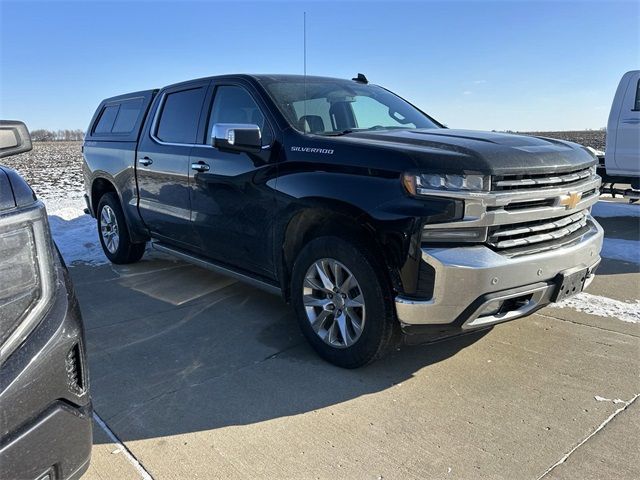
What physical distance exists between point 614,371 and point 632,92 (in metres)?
6.63

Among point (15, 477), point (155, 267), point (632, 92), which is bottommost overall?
point (155, 267)

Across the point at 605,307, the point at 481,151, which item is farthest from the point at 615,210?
the point at 481,151

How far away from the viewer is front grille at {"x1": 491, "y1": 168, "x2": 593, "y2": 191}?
2.87 metres

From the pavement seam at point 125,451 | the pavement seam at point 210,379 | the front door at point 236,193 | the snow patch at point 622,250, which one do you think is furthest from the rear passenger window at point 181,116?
the snow patch at point 622,250

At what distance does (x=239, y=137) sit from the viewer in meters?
3.57

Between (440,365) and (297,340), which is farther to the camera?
(297,340)

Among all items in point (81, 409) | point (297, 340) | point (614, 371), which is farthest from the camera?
point (297, 340)

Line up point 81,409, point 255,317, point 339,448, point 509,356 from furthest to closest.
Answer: point 255,317 → point 509,356 → point 339,448 → point 81,409

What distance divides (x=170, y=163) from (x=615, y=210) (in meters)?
8.00

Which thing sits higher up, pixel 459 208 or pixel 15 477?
pixel 459 208

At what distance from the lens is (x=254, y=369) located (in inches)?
133

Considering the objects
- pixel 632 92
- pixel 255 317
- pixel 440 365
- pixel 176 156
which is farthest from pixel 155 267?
pixel 632 92

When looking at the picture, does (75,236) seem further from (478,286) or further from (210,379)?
(478,286)

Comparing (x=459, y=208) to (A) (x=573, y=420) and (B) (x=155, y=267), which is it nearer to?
(A) (x=573, y=420)
